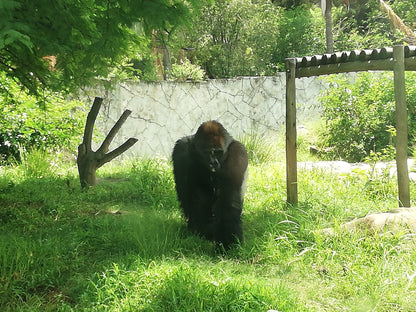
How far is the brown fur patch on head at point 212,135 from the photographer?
3529mm

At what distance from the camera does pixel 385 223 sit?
3387 millimetres

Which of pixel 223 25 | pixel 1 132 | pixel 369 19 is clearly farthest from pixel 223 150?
pixel 369 19

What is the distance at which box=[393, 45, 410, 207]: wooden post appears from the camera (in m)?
3.90

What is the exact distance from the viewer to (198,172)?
147 inches

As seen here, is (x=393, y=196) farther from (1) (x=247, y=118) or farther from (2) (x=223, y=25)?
(2) (x=223, y=25)

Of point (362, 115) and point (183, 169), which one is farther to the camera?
point (362, 115)

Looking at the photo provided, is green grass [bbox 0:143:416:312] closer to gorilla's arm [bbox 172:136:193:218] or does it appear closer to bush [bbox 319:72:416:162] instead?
gorilla's arm [bbox 172:136:193:218]

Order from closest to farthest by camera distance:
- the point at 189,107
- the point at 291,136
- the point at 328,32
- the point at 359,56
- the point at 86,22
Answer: the point at 86,22 → the point at 359,56 → the point at 291,136 → the point at 189,107 → the point at 328,32

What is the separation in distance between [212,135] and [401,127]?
1.78m

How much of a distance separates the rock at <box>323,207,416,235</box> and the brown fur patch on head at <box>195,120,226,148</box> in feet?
3.77

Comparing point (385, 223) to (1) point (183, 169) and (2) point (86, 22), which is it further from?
(2) point (86, 22)

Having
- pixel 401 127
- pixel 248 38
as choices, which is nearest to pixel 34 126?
pixel 401 127

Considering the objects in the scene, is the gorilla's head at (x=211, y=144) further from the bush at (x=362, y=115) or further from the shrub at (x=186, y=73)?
the shrub at (x=186, y=73)

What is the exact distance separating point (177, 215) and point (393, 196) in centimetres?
240
